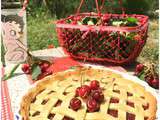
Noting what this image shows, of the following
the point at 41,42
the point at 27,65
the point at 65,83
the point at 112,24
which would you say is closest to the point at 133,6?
the point at 41,42

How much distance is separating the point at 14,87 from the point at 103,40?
2.26 feet

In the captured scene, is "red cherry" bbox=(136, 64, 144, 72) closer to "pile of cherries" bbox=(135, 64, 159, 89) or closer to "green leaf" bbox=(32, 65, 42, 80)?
"pile of cherries" bbox=(135, 64, 159, 89)

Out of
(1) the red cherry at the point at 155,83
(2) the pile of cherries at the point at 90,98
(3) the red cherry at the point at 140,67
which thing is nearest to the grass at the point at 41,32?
(3) the red cherry at the point at 140,67

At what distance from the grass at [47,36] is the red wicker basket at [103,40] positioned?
0.40 metres

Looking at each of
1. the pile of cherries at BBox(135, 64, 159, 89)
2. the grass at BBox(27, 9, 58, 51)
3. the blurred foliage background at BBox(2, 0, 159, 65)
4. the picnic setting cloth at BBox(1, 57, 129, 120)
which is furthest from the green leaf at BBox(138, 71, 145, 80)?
the blurred foliage background at BBox(2, 0, 159, 65)

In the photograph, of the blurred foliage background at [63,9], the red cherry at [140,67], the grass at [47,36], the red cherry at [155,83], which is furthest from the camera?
the blurred foliage background at [63,9]

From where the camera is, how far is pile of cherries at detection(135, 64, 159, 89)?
2.11 metres

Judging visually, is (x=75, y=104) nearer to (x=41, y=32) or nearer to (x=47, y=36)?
(x=47, y=36)

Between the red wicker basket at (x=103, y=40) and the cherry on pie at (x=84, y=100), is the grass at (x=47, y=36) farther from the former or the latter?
the cherry on pie at (x=84, y=100)

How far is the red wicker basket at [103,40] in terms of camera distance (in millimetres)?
2371

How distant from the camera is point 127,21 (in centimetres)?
249

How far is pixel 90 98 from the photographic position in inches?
58.9

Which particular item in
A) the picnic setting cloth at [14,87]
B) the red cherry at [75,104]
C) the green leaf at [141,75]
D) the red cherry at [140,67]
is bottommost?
the picnic setting cloth at [14,87]

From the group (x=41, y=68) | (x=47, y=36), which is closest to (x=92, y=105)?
(x=41, y=68)
